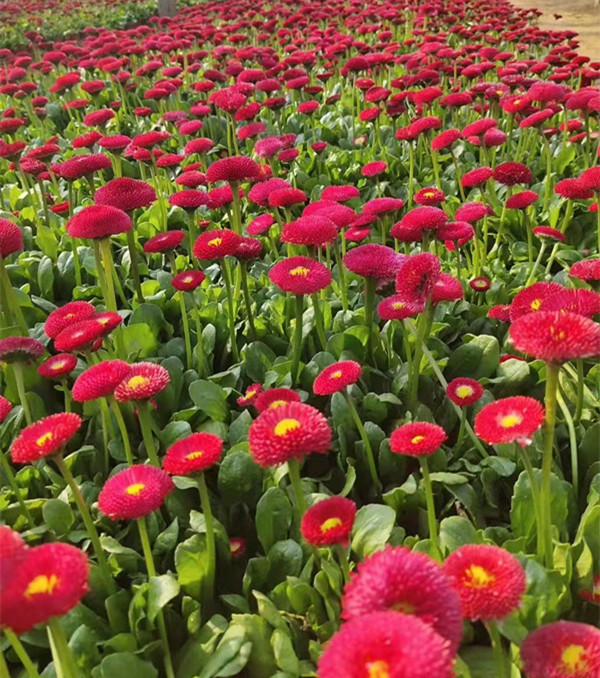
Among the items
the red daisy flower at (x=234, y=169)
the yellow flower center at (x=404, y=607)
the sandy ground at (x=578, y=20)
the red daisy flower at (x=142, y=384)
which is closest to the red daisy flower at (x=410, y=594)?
the yellow flower center at (x=404, y=607)

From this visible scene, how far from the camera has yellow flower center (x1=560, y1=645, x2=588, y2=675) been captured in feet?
3.41

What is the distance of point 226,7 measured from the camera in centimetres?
972

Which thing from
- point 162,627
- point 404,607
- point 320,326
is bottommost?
point 162,627

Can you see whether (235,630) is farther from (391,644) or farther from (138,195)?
(138,195)

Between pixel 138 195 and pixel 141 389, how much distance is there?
92 cm

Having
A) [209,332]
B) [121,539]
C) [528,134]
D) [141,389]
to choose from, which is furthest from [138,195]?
[528,134]

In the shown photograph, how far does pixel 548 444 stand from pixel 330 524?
452 mm

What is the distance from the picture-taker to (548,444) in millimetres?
1385

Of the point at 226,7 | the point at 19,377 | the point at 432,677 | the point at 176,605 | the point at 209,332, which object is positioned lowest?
the point at 176,605

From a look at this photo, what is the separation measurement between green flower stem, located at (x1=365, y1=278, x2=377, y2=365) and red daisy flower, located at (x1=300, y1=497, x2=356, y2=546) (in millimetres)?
1054

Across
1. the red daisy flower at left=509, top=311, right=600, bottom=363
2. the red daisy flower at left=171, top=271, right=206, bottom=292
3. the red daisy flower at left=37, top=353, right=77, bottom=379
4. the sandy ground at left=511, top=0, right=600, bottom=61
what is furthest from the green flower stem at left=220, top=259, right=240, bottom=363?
the sandy ground at left=511, top=0, right=600, bottom=61

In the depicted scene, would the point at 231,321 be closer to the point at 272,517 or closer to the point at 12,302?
the point at 12,302

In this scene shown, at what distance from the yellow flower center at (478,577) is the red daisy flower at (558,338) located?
1.16 ft

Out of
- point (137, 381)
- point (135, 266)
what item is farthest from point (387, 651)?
point (135, 266)
